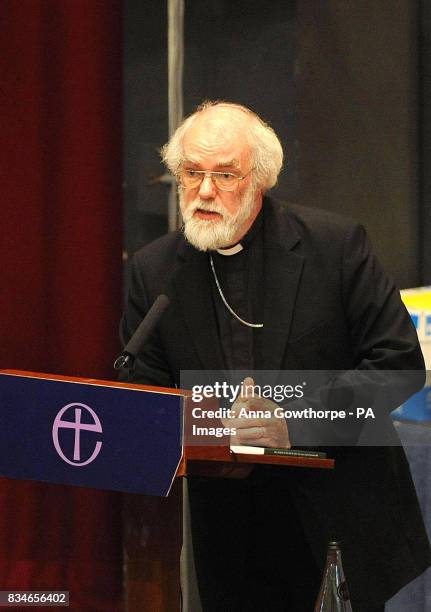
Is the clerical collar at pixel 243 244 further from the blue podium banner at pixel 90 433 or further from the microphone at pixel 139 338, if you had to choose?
the blue podium banner at pixel 90 433

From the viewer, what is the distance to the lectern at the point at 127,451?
151cm

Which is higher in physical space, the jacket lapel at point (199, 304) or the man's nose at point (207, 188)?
the man's nose at point (207, 188)

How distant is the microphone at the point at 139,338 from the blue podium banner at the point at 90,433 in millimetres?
108

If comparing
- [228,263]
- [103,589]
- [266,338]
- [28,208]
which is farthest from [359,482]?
[28,208]

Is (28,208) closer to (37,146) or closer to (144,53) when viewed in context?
(37,146)

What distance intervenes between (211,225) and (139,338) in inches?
22.6

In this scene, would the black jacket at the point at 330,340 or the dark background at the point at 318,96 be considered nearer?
the black jacket at the point at 330,340

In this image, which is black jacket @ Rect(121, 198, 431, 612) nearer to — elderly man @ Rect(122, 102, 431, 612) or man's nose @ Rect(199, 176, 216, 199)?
elderly man @ Rect(122, 102, 431, 612)

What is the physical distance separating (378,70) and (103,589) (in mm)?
1900

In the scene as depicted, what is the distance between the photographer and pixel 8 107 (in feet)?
10.5

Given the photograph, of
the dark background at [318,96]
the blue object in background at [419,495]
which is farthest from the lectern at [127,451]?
the dark background at [318,96]

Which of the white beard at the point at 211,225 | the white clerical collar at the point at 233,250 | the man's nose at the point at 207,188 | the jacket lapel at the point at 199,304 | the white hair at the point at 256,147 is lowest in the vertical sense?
the jacket lapel at the point at 199,304

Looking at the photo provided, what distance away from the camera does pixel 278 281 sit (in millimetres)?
2328

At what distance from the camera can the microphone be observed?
172 centimetres
